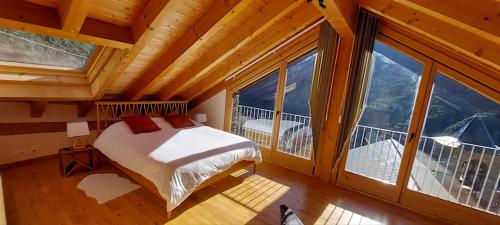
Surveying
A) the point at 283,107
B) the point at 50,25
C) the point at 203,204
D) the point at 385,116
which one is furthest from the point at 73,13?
the point at 385,116

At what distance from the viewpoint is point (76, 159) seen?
3.19m

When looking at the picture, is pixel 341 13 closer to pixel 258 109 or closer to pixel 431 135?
pixel 431 135

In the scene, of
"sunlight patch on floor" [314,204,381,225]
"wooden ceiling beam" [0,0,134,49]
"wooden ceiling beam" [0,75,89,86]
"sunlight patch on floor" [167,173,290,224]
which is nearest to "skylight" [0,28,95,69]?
"wooden ceiling beam" [0,75,89,86]

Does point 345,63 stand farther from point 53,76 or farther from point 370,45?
point 53,76

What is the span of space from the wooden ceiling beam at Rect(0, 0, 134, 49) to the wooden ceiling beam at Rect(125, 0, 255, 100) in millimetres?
Result: 609

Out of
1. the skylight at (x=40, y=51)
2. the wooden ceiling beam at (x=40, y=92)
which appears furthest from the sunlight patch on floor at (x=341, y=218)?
the wooden ceiling beam at (x=40, y=92)

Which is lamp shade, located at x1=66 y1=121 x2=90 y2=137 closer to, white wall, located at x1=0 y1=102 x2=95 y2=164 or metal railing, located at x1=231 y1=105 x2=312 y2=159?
white wall, located at x1=0 y1=102 x2=95 y2=164

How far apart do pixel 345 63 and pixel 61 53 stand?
3.92 m

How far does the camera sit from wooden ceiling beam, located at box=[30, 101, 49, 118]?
3.20 meters

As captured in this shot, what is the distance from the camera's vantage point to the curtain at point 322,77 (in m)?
3.15

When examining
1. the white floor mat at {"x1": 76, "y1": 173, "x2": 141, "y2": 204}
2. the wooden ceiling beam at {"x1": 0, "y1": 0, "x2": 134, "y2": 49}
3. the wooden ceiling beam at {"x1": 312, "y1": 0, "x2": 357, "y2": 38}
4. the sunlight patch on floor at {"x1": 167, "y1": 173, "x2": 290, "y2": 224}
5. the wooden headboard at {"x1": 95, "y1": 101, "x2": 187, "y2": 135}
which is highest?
the wooden ceiling beam at {"x1": 312, "y1": 0, "x2": 357, "y2": 38}

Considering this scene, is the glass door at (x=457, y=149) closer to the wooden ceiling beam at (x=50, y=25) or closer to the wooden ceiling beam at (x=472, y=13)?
→ the wooden ceiling beam at (x=472, y=13)

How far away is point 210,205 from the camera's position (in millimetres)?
2656

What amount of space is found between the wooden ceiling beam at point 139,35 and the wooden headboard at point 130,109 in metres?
0.68
